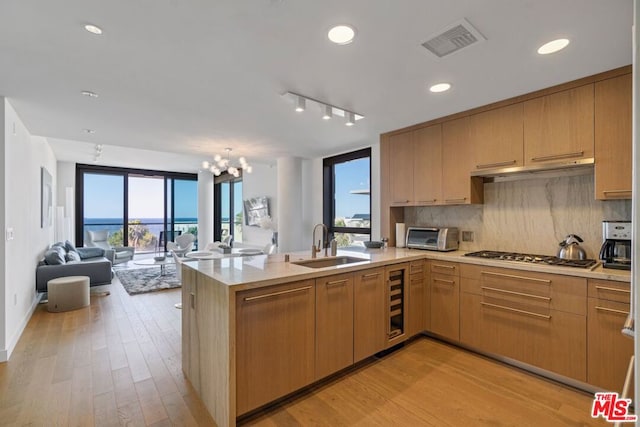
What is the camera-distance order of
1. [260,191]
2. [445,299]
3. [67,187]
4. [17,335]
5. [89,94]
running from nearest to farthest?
[89,94], [445,299], [17,335], [260,191], [67,187]

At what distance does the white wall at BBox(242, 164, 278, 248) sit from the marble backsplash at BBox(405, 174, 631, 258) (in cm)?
418

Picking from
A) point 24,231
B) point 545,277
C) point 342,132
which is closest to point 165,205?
point 24,231

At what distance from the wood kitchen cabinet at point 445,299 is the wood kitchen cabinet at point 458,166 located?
29.8 inches

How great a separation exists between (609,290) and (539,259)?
1.96ft

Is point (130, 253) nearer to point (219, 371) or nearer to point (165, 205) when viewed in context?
point (165, 205)

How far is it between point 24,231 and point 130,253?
4.26 meters

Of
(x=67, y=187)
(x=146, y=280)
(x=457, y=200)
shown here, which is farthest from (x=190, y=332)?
(x=67, y=187)

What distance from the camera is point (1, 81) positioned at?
241 cm

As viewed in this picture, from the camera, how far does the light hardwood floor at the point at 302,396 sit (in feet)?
6.36

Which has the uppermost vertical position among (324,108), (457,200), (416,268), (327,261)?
(324,108)

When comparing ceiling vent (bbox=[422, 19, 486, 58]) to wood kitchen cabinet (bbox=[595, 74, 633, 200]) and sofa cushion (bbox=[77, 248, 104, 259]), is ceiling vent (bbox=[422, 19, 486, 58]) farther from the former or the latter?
sofa cushion (bbox=[77, 248, 104, 259])

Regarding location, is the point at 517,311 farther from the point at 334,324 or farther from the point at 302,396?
the point at 302,396

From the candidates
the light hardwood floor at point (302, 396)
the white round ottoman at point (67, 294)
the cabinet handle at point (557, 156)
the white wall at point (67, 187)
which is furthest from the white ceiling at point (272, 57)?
the white wall at point (67, 187)

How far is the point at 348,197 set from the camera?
5.44 metres
